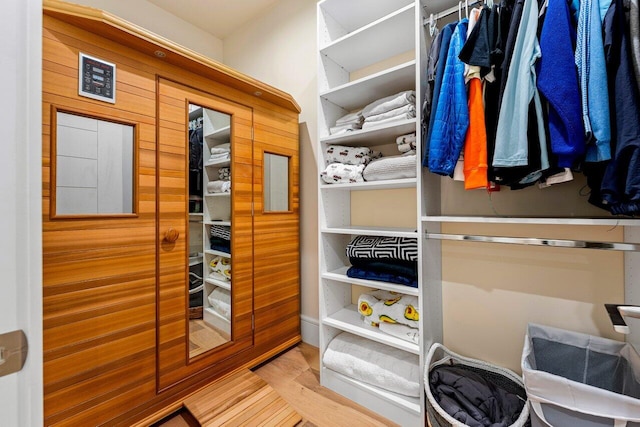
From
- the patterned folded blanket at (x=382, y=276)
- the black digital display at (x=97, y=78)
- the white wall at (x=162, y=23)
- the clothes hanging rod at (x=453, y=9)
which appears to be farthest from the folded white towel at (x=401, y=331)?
the white wall at (x=162, y=23)

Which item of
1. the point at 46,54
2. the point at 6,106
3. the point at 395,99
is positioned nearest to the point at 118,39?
the point at 46,54

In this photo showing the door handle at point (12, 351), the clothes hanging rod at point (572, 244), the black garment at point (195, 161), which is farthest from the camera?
the black garment at point (195, 161)

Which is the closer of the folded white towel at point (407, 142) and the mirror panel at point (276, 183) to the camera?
the folded white towel at point (407, 142)

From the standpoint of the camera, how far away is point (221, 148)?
1.72m

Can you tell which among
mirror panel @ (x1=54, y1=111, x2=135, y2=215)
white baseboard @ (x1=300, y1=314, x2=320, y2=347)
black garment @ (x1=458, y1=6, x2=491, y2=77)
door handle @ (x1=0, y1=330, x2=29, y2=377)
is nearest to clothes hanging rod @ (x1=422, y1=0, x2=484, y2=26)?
black garment @ (x1=458, y1=6, x2=491, y2=77)

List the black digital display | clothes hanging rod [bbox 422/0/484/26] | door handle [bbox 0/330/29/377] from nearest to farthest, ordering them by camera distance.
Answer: door handle [bbox 0/330/29/377] → the black digital display → clothes hanging rod [bbox 422/0/484/26]

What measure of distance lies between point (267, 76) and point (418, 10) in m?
1.53

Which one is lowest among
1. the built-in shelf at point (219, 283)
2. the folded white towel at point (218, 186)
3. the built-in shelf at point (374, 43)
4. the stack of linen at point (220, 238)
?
the built-in shelf at point (219, 283)

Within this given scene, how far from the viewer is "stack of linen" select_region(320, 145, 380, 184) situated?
167 cm

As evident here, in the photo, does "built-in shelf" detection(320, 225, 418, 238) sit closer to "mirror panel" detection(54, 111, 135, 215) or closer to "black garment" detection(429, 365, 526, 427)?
"black garment" detection(429, 365, 526, 427)

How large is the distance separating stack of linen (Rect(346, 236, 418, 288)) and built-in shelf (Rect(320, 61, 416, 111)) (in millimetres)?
886

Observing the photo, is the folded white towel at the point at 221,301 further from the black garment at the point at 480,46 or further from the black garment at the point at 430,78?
the black garment at the point at 480,46

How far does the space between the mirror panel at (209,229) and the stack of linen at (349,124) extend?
68cm

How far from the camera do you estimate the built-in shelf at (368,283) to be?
1404 mm
